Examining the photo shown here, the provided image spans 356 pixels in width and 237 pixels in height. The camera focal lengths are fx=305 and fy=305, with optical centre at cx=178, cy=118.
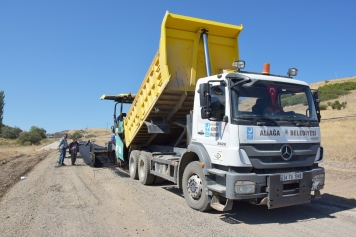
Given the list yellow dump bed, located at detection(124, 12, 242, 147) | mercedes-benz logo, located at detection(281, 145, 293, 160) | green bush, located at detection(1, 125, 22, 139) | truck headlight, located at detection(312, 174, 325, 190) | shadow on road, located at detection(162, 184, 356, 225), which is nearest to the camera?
mercedes-benz logo, located at detection(281, 145, 293, 160)

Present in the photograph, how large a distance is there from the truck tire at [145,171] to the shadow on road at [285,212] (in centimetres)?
287

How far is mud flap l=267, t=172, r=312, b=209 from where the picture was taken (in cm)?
509

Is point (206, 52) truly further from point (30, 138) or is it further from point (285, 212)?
point (30, 138)

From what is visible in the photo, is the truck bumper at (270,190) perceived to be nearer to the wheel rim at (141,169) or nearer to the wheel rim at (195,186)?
the wheel rim at (195,186)

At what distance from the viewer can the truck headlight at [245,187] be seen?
501 centimetres

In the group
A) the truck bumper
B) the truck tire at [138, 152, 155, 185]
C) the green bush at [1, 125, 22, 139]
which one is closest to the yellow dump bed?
the truck tire at [138, 152, 155, 185]

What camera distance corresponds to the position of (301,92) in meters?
6.13

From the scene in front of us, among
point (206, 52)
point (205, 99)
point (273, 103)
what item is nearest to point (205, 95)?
point (205, 99)

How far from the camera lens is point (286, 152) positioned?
5352 mm

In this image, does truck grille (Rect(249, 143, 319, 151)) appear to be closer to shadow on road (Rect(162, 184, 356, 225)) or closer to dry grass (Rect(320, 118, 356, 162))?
shadow on road (Rect(162, 184, 356, 225))

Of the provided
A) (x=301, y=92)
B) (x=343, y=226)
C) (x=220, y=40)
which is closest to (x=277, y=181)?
(x=343, y=226)

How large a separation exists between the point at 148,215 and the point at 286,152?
9.11ft

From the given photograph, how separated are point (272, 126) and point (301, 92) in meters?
1.36

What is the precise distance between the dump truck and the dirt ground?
38 cm
